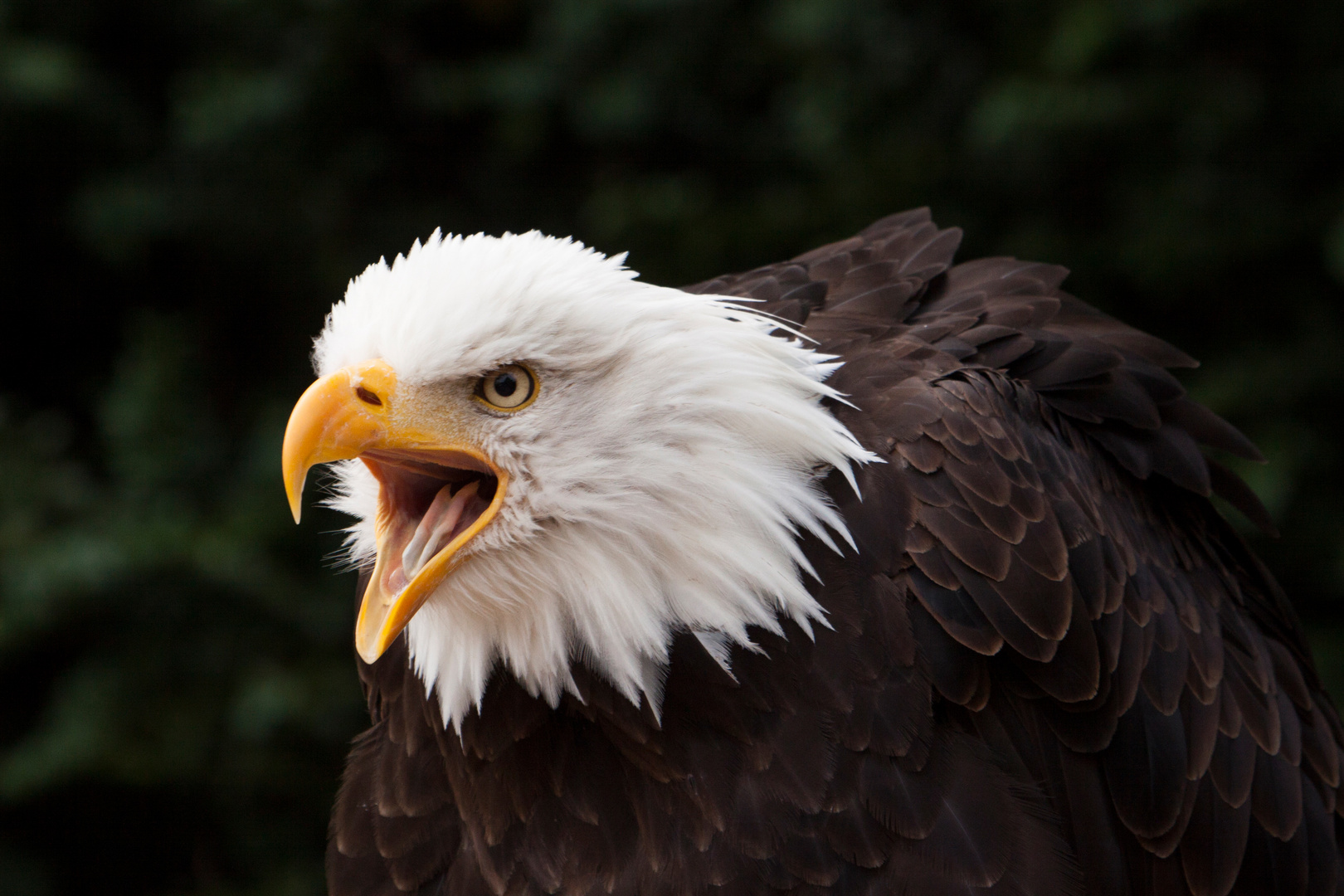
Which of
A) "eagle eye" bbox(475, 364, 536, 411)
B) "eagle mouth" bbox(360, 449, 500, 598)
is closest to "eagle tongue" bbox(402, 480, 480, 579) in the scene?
"eagle mouth" bbox(360, 449, 500, 598)

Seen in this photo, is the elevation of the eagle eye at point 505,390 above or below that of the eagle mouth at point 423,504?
above

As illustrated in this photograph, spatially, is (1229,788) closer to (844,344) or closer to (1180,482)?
(1180,482)

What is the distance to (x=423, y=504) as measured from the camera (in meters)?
2.24

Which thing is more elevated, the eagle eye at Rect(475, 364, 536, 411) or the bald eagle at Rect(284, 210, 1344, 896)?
the eagle eye at Rect(475, 364, 536, 411)

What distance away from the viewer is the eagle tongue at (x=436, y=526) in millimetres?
2057

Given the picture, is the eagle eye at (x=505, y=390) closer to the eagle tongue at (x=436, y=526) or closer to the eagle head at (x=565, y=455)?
the eagle head at (x=565, y=455)

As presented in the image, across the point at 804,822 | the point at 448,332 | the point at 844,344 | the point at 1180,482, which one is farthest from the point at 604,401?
the point at 1180,482

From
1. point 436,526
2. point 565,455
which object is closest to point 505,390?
point 565,455

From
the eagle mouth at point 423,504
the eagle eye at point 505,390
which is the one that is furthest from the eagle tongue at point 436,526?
the eagle eye at point 505,390

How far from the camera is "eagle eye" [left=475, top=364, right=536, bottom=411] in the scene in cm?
206

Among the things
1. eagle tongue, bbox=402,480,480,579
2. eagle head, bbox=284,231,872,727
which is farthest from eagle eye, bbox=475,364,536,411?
eagle tongue, bbox=402,480,480,579

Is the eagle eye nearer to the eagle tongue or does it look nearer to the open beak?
the open beak

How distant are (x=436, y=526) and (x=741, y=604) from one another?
50 cm

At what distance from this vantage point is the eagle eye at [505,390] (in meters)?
2.06
